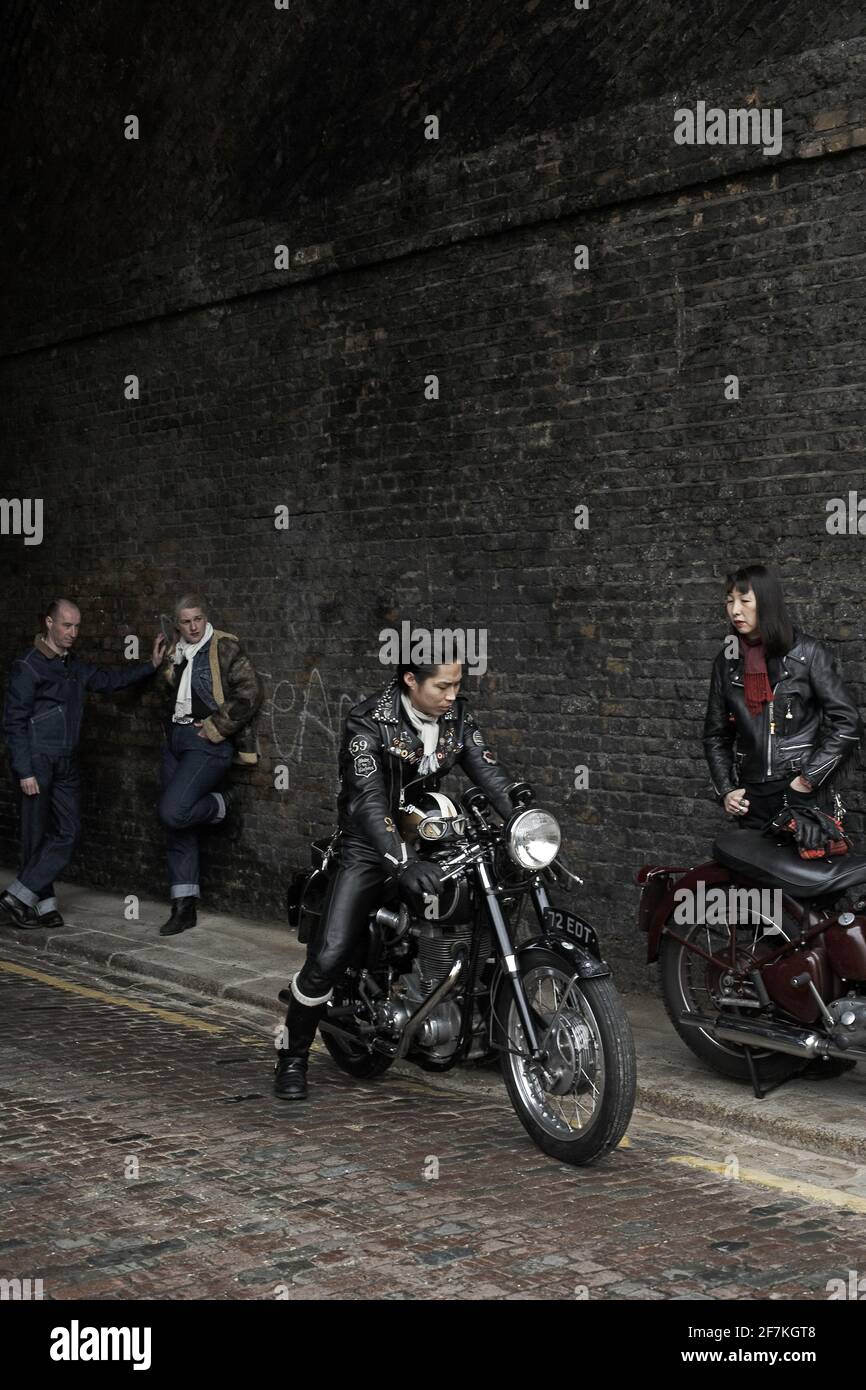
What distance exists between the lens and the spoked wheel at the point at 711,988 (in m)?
6.88

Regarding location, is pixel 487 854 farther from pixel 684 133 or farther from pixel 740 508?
pixel 684 133

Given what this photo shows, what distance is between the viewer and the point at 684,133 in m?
8.19

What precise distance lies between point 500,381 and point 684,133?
1752 millimetres

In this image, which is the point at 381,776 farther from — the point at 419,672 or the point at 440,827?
the point at 419,672

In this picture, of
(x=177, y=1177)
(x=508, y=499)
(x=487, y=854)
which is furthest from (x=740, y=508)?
(x=177, y=1177)

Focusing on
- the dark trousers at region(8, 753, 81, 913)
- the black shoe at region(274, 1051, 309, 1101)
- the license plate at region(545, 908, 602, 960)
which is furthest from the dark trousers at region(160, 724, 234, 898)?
the license plate at region(545, 908, 602, 960)

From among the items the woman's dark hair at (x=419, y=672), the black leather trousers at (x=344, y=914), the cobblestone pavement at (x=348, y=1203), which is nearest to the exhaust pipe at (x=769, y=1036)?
the cobblestone pavement at (x=348, y=1203)

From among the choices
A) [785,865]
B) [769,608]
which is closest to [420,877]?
[785,865]

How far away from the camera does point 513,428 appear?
930cm

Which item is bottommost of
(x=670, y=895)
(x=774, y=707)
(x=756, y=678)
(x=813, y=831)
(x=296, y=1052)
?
(x=296, y=1052)

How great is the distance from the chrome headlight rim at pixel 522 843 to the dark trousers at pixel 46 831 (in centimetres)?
597

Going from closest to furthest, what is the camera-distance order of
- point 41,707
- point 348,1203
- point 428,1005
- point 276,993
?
point 348,1203, point 428,1005, point 276,993, point 41,707

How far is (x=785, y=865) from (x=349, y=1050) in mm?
2060

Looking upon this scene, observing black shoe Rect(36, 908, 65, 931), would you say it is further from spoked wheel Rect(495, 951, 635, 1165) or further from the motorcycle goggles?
spoked wheel Rect(495, 951, 635, 1165)
